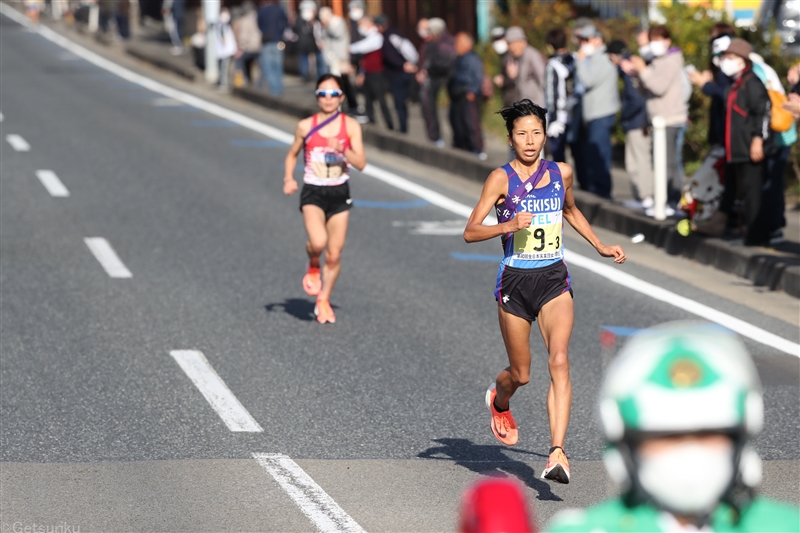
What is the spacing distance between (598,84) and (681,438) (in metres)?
13.3

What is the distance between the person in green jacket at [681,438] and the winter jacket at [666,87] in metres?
12.4

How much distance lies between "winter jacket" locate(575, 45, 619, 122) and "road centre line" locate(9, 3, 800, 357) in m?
1.96

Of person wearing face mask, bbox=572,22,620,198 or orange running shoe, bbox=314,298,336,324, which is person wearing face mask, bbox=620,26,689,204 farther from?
orange running shoe, bbox=314,298,336,324

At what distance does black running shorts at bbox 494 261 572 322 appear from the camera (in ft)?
22.1

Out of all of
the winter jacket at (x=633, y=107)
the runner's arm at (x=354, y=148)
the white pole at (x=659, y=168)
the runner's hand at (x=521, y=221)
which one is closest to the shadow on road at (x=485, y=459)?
the runner's hand at (x=521, y=221)

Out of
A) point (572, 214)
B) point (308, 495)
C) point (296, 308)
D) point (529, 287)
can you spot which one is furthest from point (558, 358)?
point (296, 308)

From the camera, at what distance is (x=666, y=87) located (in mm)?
14312

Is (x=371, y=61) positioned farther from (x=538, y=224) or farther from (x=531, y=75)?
(x=538, y=224)

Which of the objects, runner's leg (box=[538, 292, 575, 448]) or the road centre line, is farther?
the road centre line

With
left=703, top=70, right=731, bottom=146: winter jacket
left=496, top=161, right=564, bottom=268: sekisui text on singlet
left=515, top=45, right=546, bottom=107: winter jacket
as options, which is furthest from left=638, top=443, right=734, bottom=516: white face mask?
left=515, top=45, right=546, bottom=107: winter jacket

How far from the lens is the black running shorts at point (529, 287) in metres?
6.75

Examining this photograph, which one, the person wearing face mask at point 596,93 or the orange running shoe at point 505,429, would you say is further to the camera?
the person wearing face mask at point 596,93

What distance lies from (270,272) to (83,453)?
18.4 feet

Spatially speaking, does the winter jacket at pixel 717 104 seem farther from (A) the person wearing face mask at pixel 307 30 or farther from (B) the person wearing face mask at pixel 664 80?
(A) the person wearing face mask at pixel 307 30
